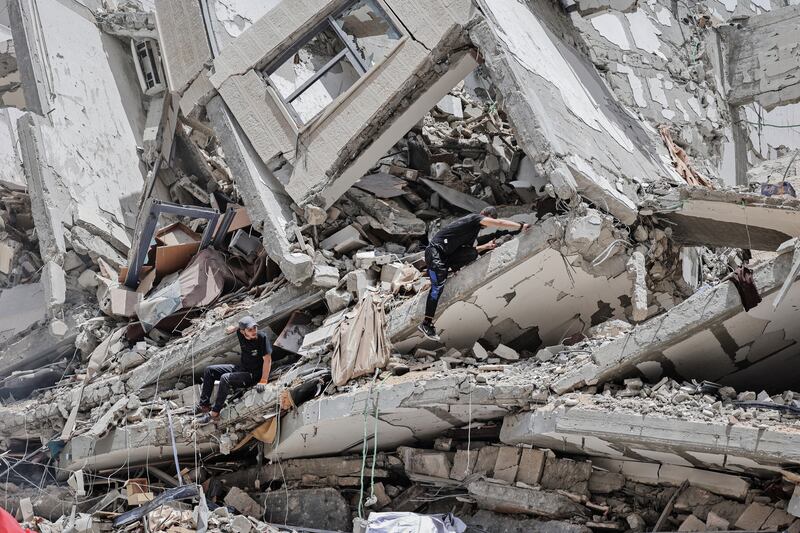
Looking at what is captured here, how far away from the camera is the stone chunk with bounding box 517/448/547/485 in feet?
30.1

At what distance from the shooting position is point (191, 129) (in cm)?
1427

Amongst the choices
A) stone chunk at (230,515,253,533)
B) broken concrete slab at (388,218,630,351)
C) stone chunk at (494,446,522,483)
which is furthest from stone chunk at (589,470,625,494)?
stone chunk at (230,515,253,533)

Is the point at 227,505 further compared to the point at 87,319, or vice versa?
the point at 87,319

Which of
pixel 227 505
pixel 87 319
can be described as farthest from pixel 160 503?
pixel 87 319

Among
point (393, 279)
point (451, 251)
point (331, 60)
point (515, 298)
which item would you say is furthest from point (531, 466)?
point (331, 60)

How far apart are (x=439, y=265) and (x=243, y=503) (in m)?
3.07

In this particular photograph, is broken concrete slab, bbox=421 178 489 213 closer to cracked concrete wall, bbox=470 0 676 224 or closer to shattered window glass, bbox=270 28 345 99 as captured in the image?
cracked concrete wall, bbox=470 0 676 224

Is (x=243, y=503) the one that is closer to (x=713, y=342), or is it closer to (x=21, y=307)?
(x=713, y=342)

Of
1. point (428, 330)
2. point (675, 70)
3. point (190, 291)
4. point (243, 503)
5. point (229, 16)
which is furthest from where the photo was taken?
point (675, 70)

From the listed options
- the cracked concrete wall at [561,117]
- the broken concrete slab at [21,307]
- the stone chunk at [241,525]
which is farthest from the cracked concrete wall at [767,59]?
the broken concrete slab at [21,307]

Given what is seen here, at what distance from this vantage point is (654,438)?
791 centimetres

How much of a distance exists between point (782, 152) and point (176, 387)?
10.3 m

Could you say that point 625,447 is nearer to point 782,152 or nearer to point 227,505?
point 227,505

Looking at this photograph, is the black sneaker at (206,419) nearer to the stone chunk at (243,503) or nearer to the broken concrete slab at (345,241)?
the stone chunk at (243,503)
